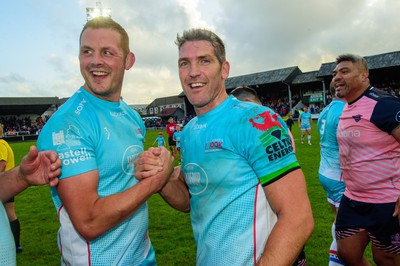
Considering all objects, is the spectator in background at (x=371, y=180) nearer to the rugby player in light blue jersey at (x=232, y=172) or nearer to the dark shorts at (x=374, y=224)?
the dark shorts at (x=374, y=224)

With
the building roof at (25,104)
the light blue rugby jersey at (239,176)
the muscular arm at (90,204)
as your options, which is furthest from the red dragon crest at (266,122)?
the building roof at (25,104)

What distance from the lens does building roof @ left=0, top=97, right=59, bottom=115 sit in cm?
5875

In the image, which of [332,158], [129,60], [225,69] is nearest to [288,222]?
[225,69]

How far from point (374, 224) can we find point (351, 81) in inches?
74.8

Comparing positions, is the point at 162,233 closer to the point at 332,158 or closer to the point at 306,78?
the point at 332,158

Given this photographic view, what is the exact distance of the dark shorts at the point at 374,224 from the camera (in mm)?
3617

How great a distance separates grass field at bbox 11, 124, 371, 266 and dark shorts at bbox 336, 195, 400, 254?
1622 mm

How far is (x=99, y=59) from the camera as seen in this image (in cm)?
262

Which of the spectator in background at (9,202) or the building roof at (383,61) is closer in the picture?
the spectator in background at (9,202)

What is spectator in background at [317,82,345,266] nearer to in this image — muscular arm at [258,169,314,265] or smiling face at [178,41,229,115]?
smiling face at [178,41,229,115]

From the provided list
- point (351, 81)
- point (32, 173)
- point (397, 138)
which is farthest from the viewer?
point (351, 81)

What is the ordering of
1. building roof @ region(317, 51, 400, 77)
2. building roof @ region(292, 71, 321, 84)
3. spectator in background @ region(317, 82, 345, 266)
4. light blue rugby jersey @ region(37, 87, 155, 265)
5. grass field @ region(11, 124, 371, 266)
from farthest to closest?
building roof @ region(292, 71, 321, 84) → building roof @ region(317, 51, 400, 77) → grass field @ region(11, 124, 371, 266) → spectator in background @ region(317, 82, 345, 266) → light blue rugby jersey @ region(37, 87, 155, 265)

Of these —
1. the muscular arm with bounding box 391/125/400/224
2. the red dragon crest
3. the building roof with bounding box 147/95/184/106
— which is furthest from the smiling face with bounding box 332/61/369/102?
the building roof with bounding box 147/95/184/106

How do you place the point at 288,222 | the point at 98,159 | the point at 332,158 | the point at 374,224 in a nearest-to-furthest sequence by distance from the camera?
the point at 288,222 → the point at 98,159 → the point at 374,224 → the point at 332,158
